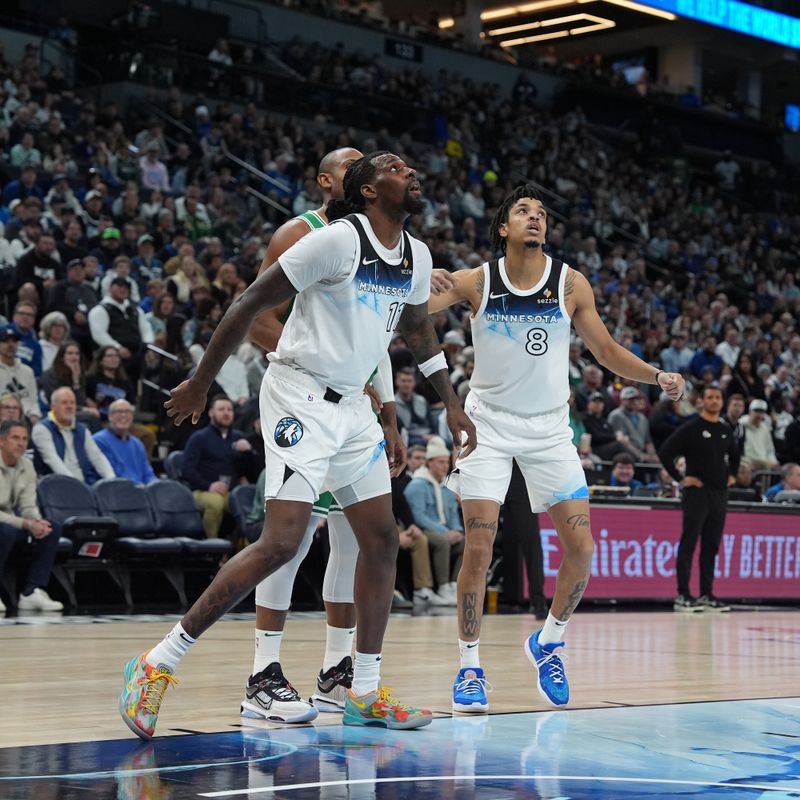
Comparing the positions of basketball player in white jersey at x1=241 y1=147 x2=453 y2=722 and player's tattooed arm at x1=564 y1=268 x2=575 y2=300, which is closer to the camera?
basketball player in white jersey at x1=241 y1=147 x2=453 y2=722

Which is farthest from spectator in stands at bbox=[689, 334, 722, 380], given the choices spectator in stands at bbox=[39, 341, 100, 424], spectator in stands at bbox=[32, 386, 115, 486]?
spectator in stands at bbox=[32, 386, 115, 486]

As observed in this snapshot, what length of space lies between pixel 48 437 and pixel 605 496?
203 inches

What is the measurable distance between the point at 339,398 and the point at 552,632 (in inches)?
67.6

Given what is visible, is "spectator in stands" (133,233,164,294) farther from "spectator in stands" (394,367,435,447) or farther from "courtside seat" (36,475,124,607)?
"courtside seat" (36,475,124,607)

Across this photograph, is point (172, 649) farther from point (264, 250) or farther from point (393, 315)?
point (264, 250)

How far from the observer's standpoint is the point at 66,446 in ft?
35.9

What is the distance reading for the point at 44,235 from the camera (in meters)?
13.9

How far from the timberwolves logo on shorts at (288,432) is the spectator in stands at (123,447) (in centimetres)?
674

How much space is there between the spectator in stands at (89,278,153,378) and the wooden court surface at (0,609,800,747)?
14.0 feet

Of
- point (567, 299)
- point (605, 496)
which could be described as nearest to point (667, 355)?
point (605, 496)

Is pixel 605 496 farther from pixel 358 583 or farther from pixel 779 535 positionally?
pixel 358 583

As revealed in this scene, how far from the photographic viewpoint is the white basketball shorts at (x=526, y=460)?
19.3ft

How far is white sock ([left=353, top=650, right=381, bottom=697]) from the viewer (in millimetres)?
4836

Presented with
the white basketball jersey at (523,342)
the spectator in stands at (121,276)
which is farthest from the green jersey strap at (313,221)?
the spectator in stands at (121,276)
